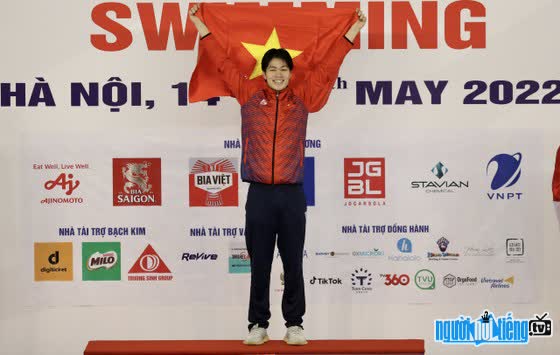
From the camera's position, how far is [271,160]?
3666mm

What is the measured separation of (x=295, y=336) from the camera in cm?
372

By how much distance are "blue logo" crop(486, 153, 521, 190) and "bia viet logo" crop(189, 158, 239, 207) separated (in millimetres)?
1459

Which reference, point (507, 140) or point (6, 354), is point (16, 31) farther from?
point (507, 140)

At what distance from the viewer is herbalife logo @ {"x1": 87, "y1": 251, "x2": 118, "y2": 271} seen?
4.38 m

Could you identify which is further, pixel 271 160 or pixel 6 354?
pixel 6 354

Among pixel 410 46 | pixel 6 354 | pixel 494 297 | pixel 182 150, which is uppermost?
pixel 410 46

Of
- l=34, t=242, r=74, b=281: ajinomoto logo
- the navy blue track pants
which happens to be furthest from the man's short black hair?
l=34, t=242, r=74, b=281: ajinomoto logo

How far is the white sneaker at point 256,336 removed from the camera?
3.71 metres

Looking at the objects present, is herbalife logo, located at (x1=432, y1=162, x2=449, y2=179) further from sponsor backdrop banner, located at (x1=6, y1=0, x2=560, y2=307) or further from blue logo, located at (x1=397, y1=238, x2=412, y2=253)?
blue logo, located at (x1=397, y1=238, x2=412, y2=253)

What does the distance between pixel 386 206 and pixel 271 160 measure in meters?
0.98

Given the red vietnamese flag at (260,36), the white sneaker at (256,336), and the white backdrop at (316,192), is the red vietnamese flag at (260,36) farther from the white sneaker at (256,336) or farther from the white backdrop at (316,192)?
the white sneaker at (256,336)

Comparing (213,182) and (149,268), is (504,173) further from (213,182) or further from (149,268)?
(149,268)

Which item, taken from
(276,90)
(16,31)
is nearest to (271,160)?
(276,90)

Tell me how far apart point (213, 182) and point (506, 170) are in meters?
1.67
